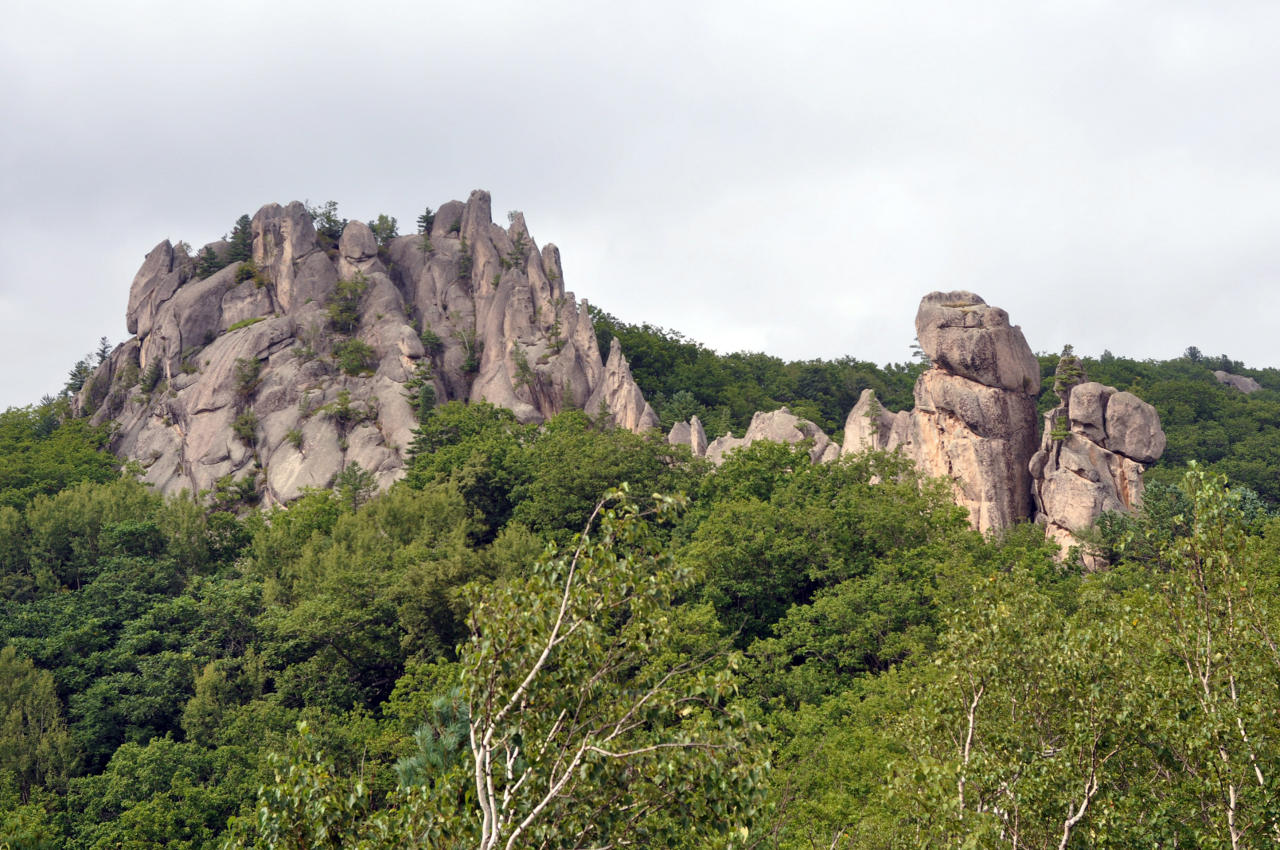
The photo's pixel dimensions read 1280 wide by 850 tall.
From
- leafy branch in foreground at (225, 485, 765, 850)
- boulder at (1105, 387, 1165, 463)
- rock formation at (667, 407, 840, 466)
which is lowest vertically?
leafy branch in foreground at (225, 485, 765, 850)

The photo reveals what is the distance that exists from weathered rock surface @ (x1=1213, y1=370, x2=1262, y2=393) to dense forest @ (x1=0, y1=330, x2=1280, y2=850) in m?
2.53

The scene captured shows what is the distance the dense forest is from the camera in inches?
371

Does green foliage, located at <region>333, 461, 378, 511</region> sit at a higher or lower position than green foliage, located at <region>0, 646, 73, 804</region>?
higher

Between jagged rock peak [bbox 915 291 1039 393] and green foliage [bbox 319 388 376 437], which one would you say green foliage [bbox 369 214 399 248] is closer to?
green foliage [bbox 319 388 376 437]

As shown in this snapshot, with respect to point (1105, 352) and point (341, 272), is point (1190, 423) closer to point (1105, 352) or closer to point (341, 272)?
point (1105, 352)

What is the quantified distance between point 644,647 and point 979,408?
3487 centimetres

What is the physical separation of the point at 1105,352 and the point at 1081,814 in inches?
3603

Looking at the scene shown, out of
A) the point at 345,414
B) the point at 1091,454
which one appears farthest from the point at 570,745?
the point at 345,414

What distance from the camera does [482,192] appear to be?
72938 mm

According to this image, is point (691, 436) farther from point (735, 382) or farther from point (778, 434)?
point (735, 382)

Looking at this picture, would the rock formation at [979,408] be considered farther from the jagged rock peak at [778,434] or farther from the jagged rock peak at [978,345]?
the jagged rock peak at [778,434]

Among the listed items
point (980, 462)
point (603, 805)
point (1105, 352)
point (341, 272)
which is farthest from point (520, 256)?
point (603, 805)

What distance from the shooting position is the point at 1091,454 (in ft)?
134

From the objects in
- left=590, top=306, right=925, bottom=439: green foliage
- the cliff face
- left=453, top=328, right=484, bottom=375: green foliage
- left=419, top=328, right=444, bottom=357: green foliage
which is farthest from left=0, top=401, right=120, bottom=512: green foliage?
left=590, top=306, right=925, bottom=439: green foliage
